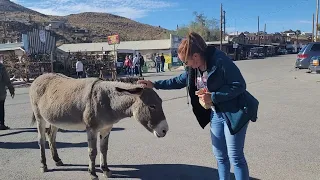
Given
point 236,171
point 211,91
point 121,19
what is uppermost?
point 121,19

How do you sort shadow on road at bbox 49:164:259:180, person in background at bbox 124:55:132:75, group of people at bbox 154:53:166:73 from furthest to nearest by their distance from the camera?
group of people at bbox 154:53:166:73, person in background at bbox 124:55:132:75, shadow on road at bbox 49:164:259:180

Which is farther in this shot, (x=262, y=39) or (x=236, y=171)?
(x=262, y=39)

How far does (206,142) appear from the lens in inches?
271

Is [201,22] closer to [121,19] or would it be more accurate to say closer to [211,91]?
[121,19]

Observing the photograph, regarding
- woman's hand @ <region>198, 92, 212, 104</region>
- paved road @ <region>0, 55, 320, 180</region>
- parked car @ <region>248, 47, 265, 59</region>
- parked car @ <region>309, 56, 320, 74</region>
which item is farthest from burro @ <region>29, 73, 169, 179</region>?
parked car @ <region>248, 47, 265, 59</region>

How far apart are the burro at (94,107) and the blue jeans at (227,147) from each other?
76 centimetres

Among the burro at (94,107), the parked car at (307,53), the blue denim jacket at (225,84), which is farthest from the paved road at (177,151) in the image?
the parked car at (307,53)

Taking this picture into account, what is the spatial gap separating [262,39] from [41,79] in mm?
106933

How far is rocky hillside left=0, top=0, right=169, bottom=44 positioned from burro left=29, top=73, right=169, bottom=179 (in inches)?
3033

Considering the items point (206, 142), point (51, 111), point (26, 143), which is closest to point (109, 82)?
point (51, 111)

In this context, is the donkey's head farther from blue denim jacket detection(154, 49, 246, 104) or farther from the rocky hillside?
the rocky hillside

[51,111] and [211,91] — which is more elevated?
[211,91]

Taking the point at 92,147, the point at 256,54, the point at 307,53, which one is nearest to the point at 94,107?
the point at 92,147

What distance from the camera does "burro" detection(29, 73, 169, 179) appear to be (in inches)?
174
